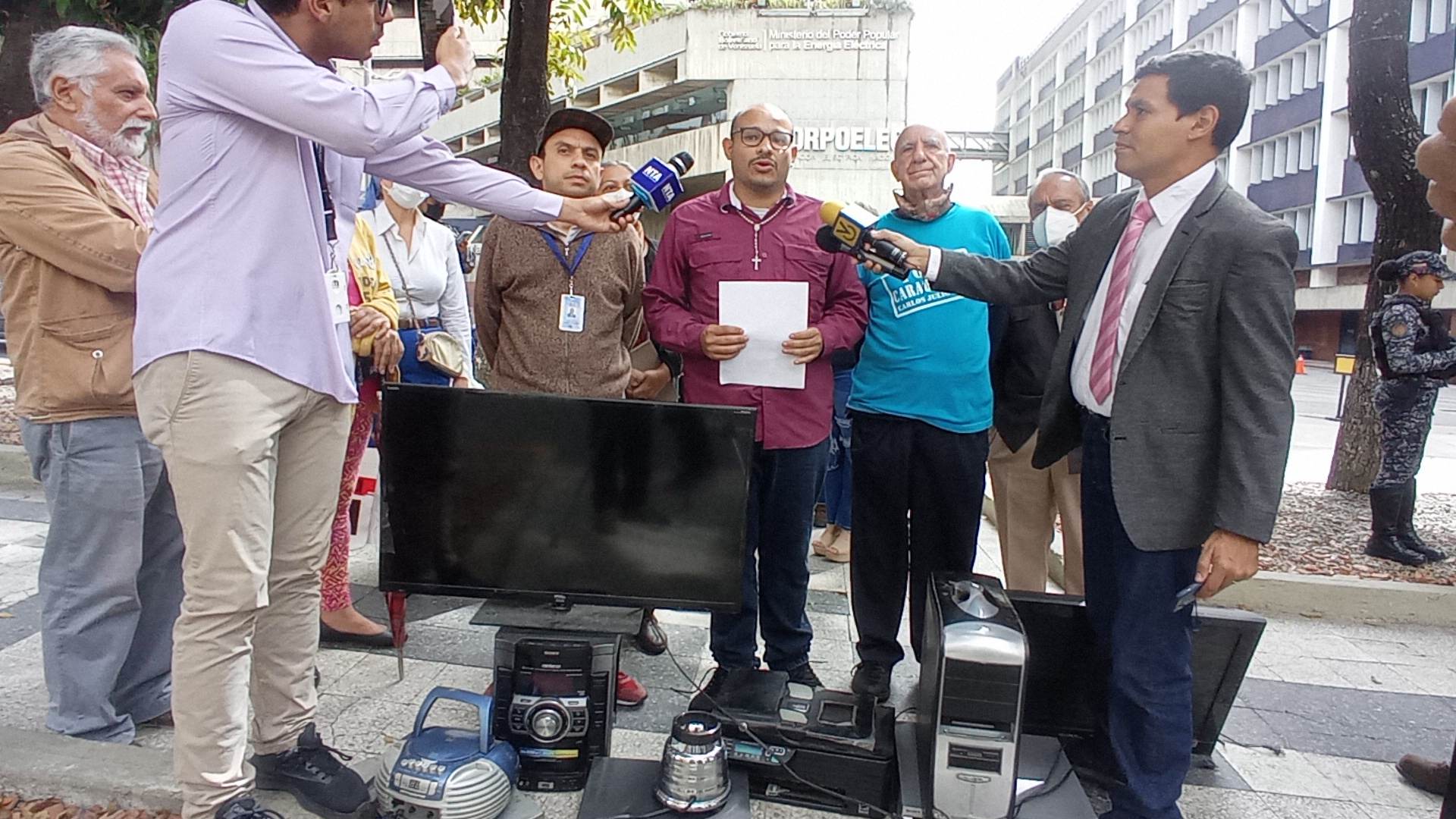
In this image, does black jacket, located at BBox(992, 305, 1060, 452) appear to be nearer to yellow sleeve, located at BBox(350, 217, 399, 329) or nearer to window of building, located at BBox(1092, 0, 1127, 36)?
yellow sleeve, located at BBox(350, 217, 399, 329)

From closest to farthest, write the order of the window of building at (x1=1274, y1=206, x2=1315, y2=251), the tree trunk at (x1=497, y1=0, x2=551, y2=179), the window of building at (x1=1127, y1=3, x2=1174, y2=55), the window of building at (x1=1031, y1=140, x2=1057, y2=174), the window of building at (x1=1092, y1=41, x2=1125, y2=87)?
the tree trunk at (x1=497, y1=0, x2=551, y2=179) → the window of building at (x1=1274, y1=206, x2=1315, y2=251) → the window of building at (x1=1127, y1=3, x2=1174, y2=55) → the window of building at (x1=1092, y1=41, x2=1125, y2=87) → the window of building at (x1=1031, y1=140, x2=1057, y2=174)

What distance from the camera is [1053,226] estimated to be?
4.31 meters

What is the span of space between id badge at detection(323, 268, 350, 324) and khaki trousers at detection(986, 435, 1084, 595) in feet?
9.17

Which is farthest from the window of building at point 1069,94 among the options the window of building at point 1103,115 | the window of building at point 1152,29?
the window of building at point 1152,29

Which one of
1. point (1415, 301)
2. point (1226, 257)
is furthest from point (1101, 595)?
point (1415, 301)

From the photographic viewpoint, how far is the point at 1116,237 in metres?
2.82

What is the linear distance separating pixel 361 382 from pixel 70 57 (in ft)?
4.73

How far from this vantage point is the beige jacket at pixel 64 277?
249cm

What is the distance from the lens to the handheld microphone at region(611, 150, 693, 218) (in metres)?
2.71

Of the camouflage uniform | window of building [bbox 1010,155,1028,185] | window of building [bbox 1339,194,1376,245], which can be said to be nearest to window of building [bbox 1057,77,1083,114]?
window of building [bbox 1010,155,1028,185]

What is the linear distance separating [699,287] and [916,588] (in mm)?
1482

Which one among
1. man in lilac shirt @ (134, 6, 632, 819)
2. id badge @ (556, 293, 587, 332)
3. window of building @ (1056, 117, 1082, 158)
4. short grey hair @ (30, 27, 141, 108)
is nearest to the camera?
man in lilac shirt @ (134, 6, 632, 819)

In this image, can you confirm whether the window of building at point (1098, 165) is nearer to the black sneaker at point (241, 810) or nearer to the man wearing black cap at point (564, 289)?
the man wearing black cap at point (564, 289)

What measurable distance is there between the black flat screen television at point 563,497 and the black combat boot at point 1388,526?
473 centimetres
